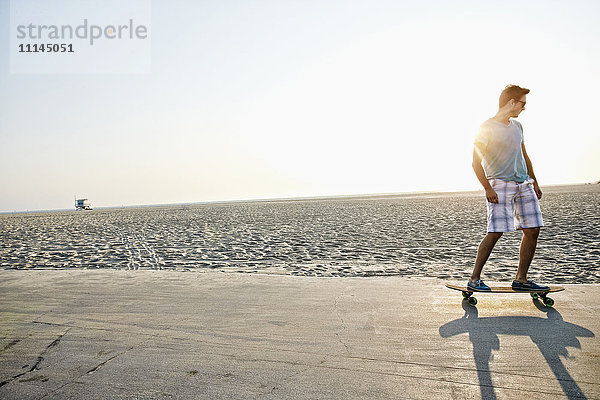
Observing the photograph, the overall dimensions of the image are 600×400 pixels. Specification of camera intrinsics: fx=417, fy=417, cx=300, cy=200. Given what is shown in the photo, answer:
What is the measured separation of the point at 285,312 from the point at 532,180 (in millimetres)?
3101

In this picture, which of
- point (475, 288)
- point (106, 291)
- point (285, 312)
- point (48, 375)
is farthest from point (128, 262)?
point (475, 288)

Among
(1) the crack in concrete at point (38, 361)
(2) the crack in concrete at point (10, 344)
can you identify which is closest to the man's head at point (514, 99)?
(1) the crack in concrete at point (38, 361)

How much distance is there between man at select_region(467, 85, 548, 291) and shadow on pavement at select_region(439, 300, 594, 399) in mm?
630

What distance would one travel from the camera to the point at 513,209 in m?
4.47

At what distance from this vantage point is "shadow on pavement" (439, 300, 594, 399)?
2.53m

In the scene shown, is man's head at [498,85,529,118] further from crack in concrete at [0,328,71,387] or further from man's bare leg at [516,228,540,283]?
crack in concrete at [0,328,71,387]

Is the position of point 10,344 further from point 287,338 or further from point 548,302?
point 548,302

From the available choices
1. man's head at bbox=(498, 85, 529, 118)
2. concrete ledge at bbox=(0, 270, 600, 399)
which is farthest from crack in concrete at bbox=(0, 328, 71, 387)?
man's head at bbox=(498, 85, 529, 118)

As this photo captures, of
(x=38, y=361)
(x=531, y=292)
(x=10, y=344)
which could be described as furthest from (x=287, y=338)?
(x=531, y=292)

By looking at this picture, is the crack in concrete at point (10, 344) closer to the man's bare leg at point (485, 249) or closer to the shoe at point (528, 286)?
the man's bare leg at point (485, 249)

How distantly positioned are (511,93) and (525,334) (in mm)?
2521

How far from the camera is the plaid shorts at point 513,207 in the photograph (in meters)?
4.39

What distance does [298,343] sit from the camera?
3322 millimetres

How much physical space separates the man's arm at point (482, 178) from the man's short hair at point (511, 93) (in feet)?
1.88
